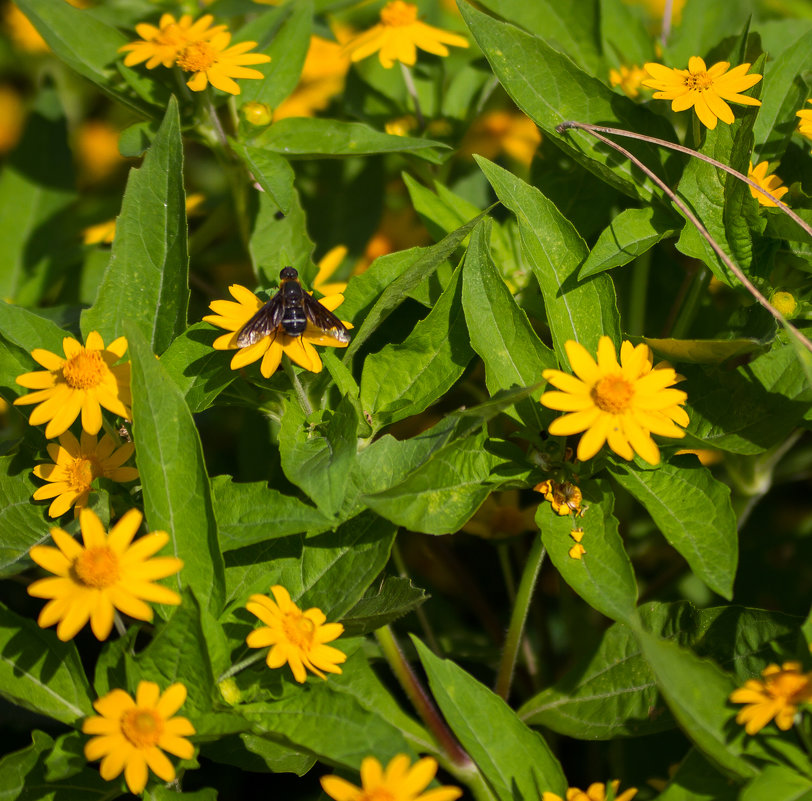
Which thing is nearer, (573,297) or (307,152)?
(573,297)

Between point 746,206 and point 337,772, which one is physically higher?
point 746,206

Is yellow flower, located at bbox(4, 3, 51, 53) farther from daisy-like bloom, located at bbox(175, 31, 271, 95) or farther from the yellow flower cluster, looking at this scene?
daisy-like bloom, located at bbox(175, 31, 271, 95)

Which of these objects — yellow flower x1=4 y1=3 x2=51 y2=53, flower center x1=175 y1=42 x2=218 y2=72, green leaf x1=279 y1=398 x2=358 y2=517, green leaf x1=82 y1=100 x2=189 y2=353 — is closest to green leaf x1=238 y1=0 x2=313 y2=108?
flower center x1=175 y1=42 x2=218 y2=72

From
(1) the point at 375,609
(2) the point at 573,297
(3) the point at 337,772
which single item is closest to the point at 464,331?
(2) the point at 573,297

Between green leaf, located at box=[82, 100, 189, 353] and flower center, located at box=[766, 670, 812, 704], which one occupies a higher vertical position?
green leaf, located at box=[82, 100, 189, 353]

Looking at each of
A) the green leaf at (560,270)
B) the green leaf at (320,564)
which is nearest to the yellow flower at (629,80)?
the green leaf at (560,270)

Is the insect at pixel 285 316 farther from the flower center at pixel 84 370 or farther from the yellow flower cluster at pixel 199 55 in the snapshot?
the yellow flower cluster at pixel 199 55

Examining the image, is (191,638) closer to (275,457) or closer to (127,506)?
(127,506)
